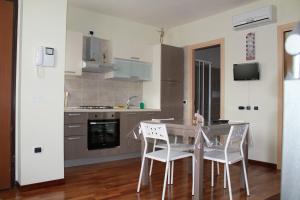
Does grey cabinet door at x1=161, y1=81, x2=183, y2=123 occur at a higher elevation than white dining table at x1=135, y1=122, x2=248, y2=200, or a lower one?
higher

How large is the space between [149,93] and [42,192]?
3013 mm

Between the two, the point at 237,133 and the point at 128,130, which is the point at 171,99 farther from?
the point at 237,133

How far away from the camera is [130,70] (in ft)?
16.1

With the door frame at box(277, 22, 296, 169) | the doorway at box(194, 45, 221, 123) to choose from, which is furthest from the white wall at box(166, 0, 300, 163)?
the doorway at box(194, 45, 221, 123)

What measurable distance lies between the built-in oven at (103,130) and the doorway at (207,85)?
218cm

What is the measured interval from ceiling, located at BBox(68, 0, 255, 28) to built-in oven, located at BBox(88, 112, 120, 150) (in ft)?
6.29

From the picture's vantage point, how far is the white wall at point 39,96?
110 inches

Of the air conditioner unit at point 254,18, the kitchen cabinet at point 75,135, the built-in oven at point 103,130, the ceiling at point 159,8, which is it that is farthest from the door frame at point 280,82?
the kitchen cabinet at point 75,135

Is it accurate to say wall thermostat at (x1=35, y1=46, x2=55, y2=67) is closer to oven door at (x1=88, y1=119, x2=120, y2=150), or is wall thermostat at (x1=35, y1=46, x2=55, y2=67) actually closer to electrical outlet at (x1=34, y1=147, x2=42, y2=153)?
electrical outlet at (x1=34, y1=147, x2=42, y2=153)

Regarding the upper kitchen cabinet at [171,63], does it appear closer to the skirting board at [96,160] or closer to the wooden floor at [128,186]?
the skirting board at [96,160]

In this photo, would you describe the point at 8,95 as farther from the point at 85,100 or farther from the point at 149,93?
the point at 149,93

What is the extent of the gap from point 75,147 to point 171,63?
261 centimetres

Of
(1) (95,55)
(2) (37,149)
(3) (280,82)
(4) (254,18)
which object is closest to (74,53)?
(1) (95,55)

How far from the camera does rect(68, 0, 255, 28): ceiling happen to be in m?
4.17
